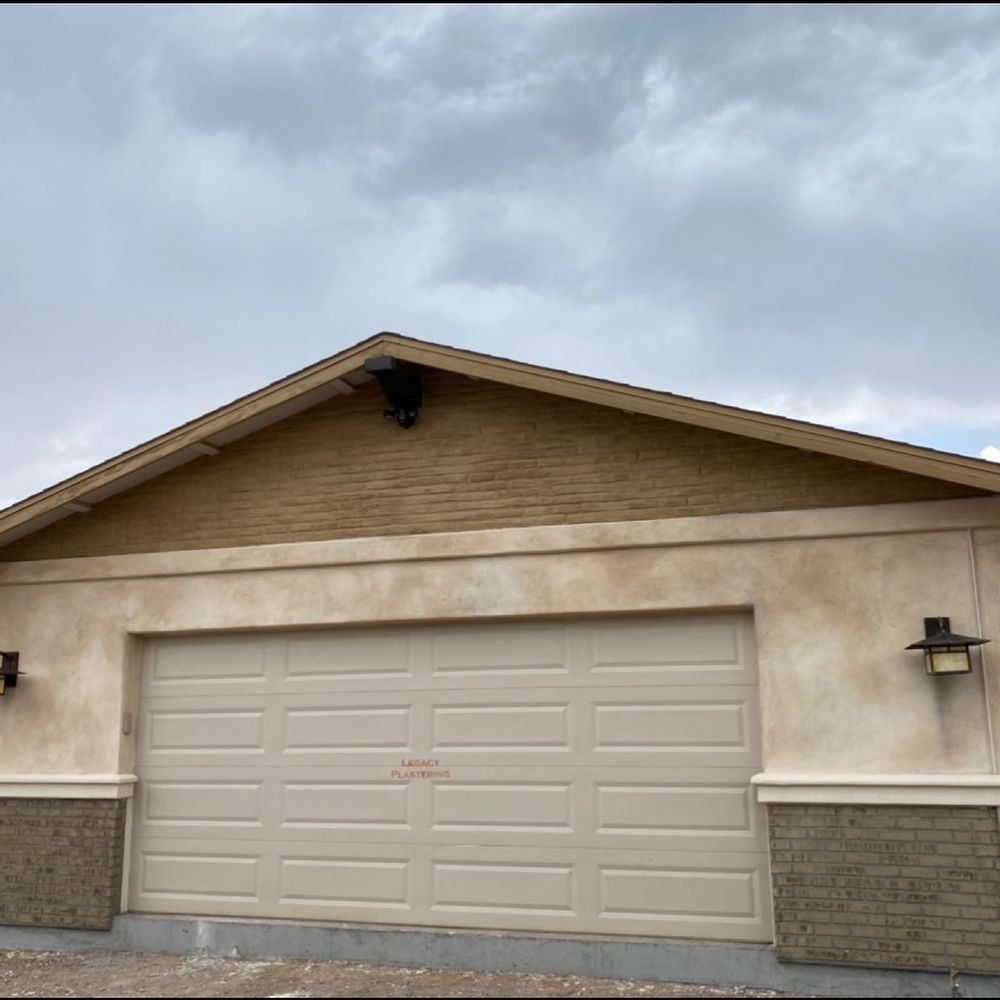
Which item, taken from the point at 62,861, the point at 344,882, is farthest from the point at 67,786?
the point at 344,882

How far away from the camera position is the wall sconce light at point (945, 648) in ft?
19.4

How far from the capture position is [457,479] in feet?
24.4

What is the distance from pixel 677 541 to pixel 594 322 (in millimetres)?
10193

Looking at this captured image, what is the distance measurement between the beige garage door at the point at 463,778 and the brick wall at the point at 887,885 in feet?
0.99

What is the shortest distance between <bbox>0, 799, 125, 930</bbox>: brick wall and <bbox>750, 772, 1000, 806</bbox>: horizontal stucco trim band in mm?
5073

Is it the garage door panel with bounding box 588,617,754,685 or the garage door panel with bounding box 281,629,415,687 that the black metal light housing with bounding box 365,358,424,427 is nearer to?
the garage door panel with bounding box 281,629,415,687

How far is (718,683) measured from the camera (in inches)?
265

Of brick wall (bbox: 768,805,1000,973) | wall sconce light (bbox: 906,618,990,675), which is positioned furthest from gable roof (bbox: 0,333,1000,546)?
brick wall (bbox: 768,805,1000,973)

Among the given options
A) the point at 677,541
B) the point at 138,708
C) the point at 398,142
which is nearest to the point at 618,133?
the point at 398,142

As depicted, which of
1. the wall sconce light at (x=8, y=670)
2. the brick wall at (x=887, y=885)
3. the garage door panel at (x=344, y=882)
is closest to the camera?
the brick wall at (x=887, y=885)

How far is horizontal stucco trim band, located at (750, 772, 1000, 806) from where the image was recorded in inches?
231

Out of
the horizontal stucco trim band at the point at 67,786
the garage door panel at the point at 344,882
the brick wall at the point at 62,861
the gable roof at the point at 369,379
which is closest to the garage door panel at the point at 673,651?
the gable roof at the point at 369,379

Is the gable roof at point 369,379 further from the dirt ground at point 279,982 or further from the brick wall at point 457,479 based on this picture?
the dirt ground at point 279,982

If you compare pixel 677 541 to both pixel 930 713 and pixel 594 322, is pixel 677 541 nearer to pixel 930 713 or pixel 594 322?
pixel 930 713
